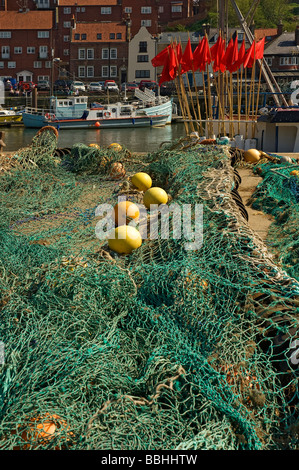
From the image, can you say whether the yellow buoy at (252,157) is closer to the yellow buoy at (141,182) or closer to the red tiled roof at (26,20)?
the yellow buoy at (141,182)

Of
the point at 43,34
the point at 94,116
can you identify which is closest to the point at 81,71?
the point at 43,34

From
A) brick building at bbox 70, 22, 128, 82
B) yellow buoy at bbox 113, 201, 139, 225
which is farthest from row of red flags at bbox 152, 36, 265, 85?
brick building at bbox 70, 22, 128, 82

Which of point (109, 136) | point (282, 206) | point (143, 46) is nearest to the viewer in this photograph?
point (282, 206)

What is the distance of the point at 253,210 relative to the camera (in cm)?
819

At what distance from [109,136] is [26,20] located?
33237 millimetres

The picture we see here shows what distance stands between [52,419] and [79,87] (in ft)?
171

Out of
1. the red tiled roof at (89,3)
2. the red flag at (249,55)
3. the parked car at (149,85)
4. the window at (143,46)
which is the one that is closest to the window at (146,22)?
the red tiled roof at (89,3)

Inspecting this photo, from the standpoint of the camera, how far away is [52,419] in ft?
9.46

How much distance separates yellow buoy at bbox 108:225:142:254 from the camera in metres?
5.44

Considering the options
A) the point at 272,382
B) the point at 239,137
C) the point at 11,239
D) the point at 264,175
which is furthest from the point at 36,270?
the point at 239,137

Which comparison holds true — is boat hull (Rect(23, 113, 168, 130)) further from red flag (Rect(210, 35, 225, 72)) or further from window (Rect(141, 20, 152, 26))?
window (Rect(141, 20, 152, 26))

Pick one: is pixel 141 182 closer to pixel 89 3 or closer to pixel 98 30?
pixel 98 30

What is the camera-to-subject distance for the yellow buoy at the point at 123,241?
214 inches

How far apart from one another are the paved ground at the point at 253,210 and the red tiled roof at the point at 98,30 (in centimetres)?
5536
